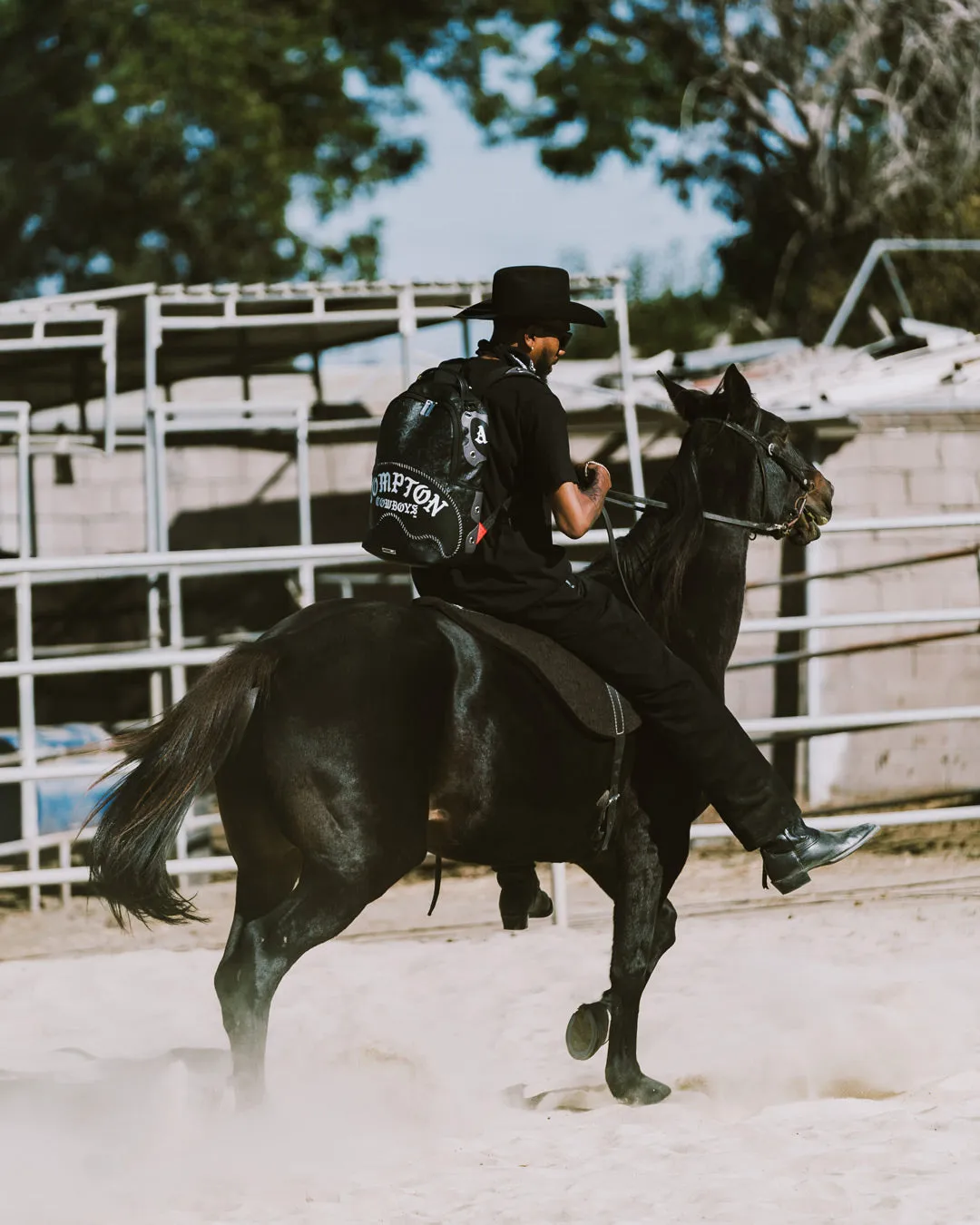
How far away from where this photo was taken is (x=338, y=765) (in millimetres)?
3846

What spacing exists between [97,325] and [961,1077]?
792cm

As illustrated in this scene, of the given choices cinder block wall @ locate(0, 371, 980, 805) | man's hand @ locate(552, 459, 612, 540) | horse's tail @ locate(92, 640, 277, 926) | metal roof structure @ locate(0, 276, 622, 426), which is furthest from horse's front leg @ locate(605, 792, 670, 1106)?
cinder block wall @ locate(0, 371, 980, 805)

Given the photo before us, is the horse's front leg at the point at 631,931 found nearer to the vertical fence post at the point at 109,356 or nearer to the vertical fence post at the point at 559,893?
the vertical fence post at the point at 559,893

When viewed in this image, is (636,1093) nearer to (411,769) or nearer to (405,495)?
(411,769)

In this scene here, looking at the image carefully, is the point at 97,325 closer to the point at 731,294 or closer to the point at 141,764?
the point at 141,764

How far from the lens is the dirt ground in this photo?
22.5 feet

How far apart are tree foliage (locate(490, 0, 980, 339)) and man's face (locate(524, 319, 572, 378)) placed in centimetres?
1667

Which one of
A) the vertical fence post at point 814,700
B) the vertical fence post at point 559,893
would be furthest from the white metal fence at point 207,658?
the vertical fence post at point 814,700

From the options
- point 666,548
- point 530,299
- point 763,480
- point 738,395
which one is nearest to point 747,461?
point 763,480

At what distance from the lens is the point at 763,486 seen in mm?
4336

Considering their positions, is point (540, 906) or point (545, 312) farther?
point (540, 906)

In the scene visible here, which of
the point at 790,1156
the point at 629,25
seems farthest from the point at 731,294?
the point at 790,1156

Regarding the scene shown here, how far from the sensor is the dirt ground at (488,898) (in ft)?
22.5

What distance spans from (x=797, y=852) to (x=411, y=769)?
1090 mm
